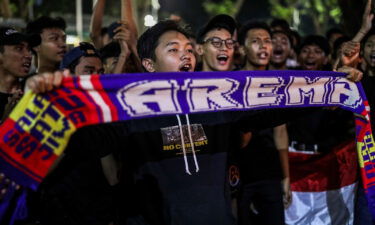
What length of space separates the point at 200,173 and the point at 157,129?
0.39 metres

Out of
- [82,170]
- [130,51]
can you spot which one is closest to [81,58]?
[130,51]

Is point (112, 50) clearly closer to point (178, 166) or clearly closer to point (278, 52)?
point (278, 52)

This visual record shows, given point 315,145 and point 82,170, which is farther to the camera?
point 315,145

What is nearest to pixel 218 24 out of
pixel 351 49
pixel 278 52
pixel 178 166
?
pixel 351 49

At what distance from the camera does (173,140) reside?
9.93 ft

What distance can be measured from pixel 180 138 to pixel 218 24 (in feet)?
7.28

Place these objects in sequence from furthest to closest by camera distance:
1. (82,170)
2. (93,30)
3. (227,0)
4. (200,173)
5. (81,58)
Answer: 1. (227,0)
2. (93,30)
3. (81,58)
4. (82,170)
5. (200,173)

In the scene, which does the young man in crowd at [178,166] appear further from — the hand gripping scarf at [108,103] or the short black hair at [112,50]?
the short black hair at [112,50]

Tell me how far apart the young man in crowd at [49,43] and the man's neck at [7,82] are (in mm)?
1079

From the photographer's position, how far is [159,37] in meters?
3.43

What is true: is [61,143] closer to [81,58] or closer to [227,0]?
[81,58]

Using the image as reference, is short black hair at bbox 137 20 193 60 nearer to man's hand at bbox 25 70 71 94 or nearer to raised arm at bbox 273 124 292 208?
man's hand at bbox 25 70 71 94

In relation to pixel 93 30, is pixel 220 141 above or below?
below

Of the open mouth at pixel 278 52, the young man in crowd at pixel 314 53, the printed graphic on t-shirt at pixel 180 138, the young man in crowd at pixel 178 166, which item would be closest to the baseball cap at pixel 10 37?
the young man in crowd at pixel 178 166
